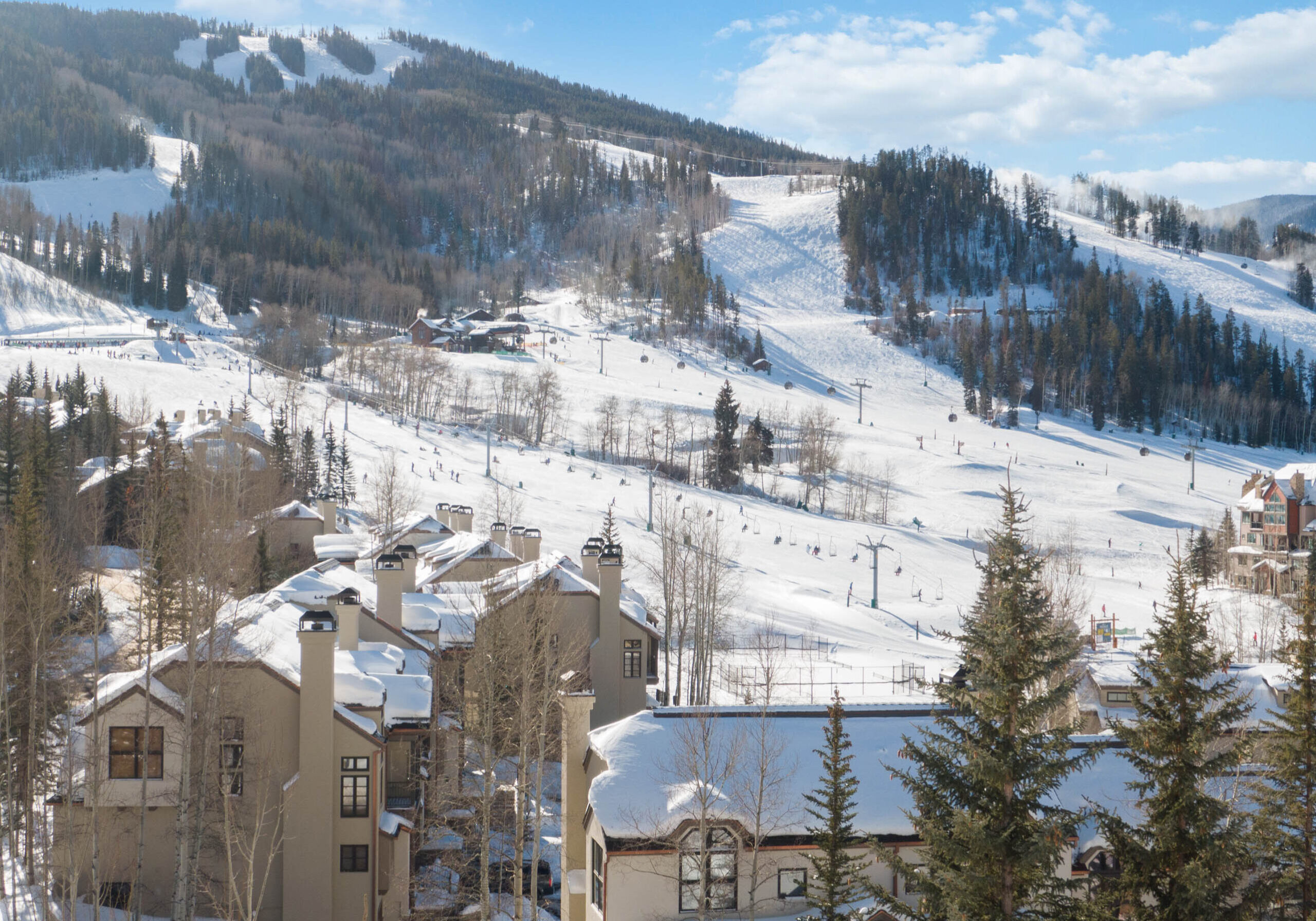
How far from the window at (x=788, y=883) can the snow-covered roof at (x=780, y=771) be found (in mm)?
A: 716

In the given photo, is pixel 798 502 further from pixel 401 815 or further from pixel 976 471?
pixel 401 815

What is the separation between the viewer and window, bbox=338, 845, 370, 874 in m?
23.5

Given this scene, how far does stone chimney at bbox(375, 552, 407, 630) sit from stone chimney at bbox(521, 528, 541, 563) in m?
9.77

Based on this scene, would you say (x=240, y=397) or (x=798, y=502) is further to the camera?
(x=240, y=397)

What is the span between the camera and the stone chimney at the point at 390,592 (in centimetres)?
3181

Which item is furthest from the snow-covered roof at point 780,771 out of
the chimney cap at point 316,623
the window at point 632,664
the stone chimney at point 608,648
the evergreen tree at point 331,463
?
the evergreen tree at point 331,463

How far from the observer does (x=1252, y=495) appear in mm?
81438

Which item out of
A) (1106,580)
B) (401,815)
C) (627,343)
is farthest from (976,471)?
(401,815)

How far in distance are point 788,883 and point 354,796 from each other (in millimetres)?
10606

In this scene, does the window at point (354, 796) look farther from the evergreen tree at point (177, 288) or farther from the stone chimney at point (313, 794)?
the evergreen tree at point (177, 288)

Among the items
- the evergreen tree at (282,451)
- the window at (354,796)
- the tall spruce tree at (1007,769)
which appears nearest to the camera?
the tall spruce tree at (1007,769)

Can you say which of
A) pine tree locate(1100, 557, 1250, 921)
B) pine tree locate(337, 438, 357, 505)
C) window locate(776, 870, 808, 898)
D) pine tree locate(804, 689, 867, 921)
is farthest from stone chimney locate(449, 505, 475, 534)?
pine tree locate(1100, 557, 1250, 921)

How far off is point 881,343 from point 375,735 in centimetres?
15260

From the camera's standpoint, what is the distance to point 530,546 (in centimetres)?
4253
